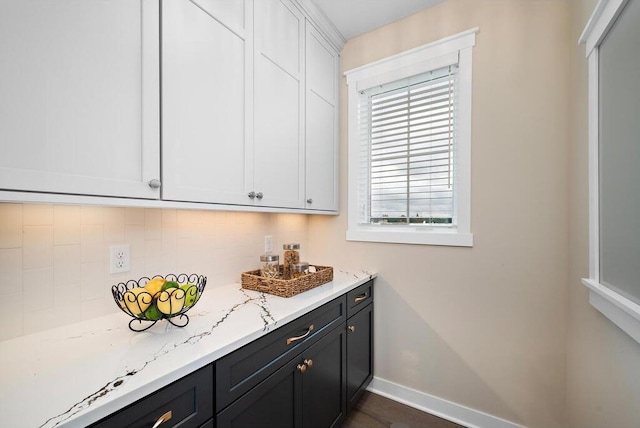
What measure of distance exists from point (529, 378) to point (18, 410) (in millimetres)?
2122

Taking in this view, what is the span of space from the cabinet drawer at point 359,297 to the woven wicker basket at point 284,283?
190mm

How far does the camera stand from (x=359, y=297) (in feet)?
6.00

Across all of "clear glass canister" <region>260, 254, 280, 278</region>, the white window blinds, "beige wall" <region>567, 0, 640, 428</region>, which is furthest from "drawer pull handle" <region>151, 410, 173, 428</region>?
the white window blinds

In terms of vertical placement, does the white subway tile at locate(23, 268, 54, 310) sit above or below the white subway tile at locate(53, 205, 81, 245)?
below

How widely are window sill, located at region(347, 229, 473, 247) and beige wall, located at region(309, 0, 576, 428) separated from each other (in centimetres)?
5

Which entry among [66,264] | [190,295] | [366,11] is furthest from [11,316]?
[366,11]

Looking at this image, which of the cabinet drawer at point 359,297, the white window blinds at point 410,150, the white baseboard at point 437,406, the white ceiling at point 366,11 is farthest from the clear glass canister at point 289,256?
the white ceiling at point 366,11

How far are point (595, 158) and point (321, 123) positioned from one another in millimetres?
1459

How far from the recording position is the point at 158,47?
3.31ft

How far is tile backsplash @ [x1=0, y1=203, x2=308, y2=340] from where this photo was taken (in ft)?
3.07

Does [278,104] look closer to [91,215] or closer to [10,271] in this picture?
[91,215]

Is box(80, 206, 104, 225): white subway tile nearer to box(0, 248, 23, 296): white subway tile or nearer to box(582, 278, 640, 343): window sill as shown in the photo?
box(0, 248, 23, 296): white subway tile

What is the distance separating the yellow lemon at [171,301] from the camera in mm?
957

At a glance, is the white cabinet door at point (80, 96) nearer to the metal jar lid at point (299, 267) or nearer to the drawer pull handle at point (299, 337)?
the drawer pull handle at point (299, 337)
